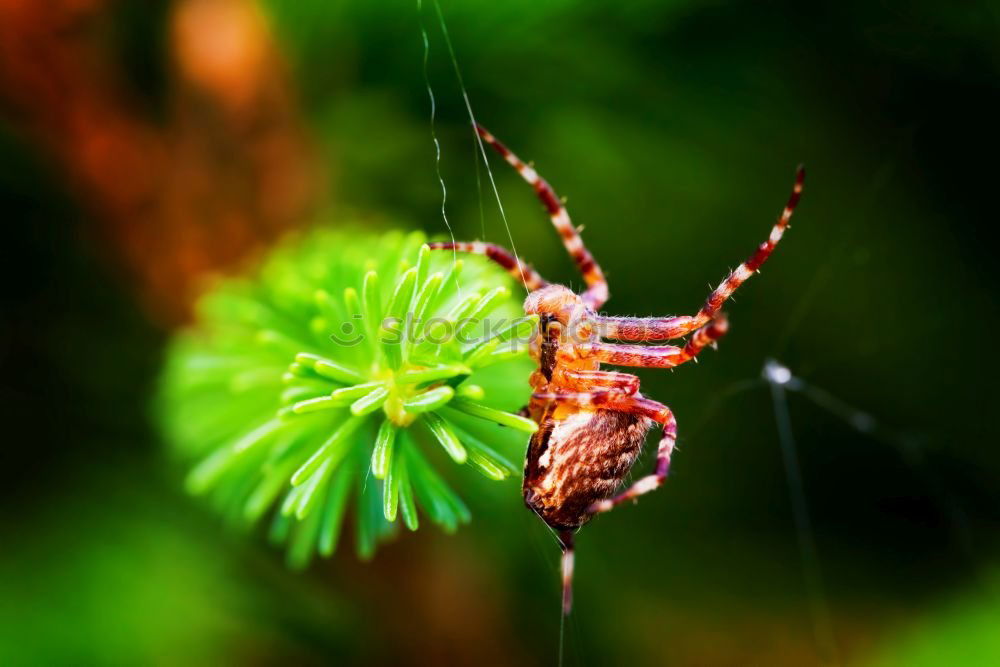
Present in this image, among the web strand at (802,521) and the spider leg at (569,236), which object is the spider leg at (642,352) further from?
the web strand at (802,521)

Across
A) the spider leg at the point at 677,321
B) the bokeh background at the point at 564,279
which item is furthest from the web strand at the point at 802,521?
the spider leg at the point at 677,321

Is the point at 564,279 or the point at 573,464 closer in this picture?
the point at 573,464

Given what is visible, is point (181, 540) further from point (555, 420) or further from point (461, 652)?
point (555, 420)

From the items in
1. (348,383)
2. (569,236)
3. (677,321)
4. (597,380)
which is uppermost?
(569,236)

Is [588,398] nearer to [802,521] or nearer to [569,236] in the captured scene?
[569,236]

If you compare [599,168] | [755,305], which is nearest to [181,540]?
[599,168]

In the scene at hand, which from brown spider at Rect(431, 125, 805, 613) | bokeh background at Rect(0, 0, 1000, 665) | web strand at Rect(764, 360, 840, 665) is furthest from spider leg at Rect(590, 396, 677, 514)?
web strand at Rect(764, 360, 840, 665)

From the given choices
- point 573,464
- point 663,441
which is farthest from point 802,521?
point 573,464

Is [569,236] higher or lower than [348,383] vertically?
higher

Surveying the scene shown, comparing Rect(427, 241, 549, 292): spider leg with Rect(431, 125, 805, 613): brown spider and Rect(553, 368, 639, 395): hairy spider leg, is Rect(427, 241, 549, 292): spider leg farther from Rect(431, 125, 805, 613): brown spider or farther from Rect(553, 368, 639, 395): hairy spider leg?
Rect(553, 368, 639, 395): hairy spider leg
